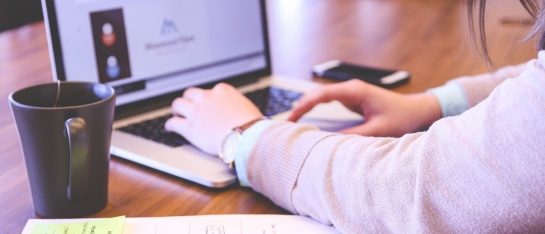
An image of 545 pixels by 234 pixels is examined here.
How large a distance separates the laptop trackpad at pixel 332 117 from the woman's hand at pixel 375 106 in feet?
0.07

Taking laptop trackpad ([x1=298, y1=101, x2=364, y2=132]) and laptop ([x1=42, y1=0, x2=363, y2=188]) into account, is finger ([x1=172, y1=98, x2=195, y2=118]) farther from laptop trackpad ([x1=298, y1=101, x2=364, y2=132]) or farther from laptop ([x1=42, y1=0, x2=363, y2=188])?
laptop trackpad ([x1=298, y1=101, x2=364, y2=132])

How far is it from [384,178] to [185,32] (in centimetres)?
55

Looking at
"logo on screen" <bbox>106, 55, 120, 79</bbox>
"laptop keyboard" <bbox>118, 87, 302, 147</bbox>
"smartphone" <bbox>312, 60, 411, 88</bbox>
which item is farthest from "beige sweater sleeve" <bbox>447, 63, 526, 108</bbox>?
"logo on screen" <bbox>106, 55, 120, 79</bbox>

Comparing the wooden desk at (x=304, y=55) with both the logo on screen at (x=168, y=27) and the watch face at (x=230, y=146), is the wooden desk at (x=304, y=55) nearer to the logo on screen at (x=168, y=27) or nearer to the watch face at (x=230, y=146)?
the watch face at (x=230, y=146)

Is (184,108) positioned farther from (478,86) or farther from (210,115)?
(478,86)

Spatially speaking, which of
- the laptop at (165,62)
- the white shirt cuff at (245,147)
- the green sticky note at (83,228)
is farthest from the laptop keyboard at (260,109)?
the green sticky note at (83,228)

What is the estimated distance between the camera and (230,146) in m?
0.74

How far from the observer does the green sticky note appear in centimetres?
56

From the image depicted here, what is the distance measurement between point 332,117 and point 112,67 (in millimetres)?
354

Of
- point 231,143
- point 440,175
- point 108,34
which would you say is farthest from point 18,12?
point 440,175

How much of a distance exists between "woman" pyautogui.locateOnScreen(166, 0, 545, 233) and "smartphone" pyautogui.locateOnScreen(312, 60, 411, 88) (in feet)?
1.35

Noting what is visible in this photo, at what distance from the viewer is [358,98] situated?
906 millimetres

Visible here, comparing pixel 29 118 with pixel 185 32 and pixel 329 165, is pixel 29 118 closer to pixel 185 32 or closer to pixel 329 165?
pixel 329 165

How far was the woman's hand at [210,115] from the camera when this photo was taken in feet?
2.56
